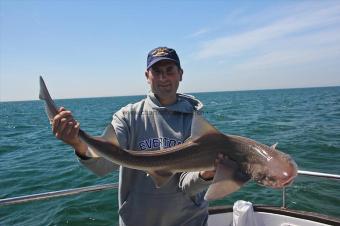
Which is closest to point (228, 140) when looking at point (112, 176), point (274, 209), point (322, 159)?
point (274, 209)

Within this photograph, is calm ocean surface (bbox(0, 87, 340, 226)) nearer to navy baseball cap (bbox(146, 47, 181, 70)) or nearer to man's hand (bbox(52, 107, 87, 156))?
navy baseball cap (bbox(146, 47, 181, 70))

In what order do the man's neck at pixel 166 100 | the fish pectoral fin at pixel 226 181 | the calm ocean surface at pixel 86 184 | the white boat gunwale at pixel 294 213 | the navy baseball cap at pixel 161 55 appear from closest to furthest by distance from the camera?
1. the fish pectoral fin at pixel 226 181
2. the navy baseball cap at pixel 161 55
3. the man's neck at pixel 166 100
4. the white boat gunwale at pixel 294 213
5. the calm ocean surface at pixel 86 184

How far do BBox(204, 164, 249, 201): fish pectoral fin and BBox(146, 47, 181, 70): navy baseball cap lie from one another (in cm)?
127

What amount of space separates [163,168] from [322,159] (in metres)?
14.0

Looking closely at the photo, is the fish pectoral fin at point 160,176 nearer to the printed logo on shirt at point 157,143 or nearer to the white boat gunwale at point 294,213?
the printed logo on shirt at point 157,143

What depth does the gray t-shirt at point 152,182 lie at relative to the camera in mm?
3492

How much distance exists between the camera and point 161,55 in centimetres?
361

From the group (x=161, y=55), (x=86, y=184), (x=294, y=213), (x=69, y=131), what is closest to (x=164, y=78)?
(x=161, y=55)

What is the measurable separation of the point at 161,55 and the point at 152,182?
1.24 m

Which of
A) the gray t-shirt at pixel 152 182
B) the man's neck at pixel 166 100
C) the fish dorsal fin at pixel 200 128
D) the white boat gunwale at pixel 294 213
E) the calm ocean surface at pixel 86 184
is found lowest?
the calm ocean surface at pixel 86 184

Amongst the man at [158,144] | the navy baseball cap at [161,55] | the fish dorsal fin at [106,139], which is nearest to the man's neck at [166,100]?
the man at [158,144]

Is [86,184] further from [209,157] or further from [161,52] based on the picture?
[209,157]

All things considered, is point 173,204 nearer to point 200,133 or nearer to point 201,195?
point 201,195

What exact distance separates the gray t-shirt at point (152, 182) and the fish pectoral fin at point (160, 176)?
0.29 meters
